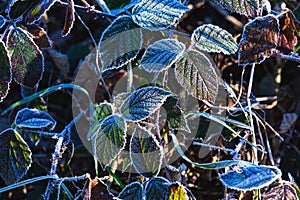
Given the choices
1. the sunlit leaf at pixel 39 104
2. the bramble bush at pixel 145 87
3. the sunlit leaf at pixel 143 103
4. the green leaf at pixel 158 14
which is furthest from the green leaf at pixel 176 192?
the sunlit leaf at pixel 39 104

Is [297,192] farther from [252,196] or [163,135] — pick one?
[163,135]

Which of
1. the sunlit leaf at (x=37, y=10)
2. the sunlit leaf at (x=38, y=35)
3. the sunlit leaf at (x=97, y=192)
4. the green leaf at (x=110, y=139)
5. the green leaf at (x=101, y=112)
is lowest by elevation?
the sunlit leaf at (x=97, y=192)

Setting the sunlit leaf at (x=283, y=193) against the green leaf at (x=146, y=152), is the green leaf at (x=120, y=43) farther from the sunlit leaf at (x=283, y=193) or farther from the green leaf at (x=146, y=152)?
the sunlit leaf at (x=283, y=193)

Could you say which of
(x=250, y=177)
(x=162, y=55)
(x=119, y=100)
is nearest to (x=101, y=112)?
(x=119, y=100)

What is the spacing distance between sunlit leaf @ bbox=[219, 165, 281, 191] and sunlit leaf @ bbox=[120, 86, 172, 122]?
0.13m

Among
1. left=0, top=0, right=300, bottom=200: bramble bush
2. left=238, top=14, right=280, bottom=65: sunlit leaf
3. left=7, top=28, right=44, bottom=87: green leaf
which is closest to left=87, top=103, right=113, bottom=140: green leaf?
left=0, top=0, right=300, bottom=200: bramble bush

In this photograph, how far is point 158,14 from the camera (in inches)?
27.5

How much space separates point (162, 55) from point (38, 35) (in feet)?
0.72

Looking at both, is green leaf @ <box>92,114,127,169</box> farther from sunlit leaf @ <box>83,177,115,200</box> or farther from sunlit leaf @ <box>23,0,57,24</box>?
sunlit leaf @ <box>23,0,57,24</box>

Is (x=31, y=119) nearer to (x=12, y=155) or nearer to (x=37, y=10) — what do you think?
(x=12, y=155)

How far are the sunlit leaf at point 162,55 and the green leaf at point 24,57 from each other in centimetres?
16

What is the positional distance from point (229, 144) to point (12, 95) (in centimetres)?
52

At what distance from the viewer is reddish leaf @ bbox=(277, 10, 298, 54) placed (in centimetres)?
74

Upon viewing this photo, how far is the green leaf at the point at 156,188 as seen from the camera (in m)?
0.71
